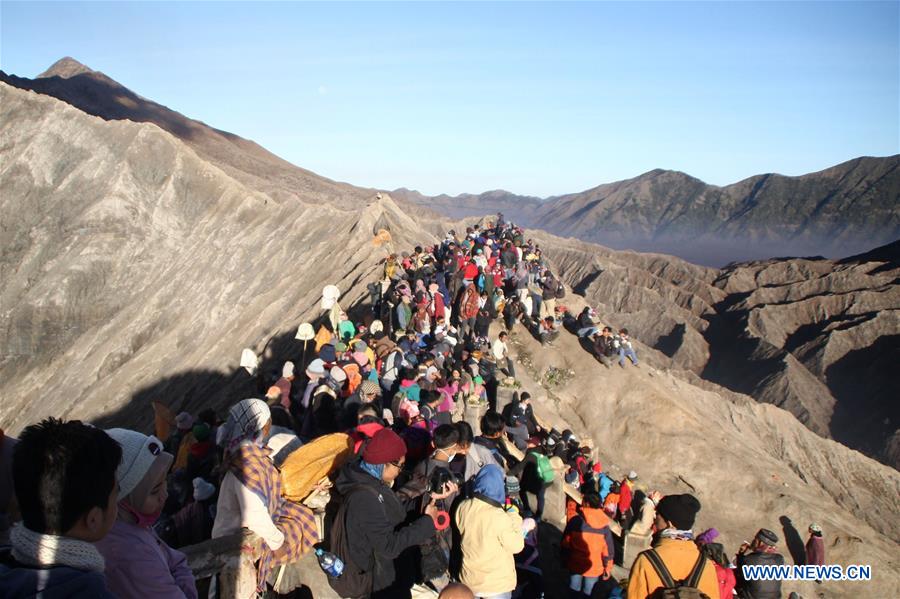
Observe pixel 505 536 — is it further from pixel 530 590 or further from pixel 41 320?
pixel 41 320

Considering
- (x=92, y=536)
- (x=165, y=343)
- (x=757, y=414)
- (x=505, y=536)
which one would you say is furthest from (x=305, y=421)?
(x=757, y=414)

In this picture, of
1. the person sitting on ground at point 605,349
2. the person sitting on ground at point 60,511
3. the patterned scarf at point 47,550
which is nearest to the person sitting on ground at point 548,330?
the person sitting on ground at point 605,349

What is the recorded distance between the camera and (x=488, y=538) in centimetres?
441

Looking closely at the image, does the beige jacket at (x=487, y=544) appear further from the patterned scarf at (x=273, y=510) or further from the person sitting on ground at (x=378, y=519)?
the patterned scarf at (x=273, y=510)

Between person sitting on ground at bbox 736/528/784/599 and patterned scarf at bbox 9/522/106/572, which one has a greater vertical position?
patterned scarf at bbox 9/522/106/572

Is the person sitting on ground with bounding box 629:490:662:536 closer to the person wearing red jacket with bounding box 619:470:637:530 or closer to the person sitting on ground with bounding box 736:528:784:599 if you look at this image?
the person wearing red jacket with bounding box 619:470:637:530

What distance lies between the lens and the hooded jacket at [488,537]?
4.41 meters

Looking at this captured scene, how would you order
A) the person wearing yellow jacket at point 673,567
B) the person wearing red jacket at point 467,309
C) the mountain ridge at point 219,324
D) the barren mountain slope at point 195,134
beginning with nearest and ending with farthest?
the person wearing yellow jacket at point 673,567, the person wearing red jacket at point 467,309, the mountain ridge at point 219,324, the barren mountain slope at point 195,134

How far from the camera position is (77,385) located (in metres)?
27.9

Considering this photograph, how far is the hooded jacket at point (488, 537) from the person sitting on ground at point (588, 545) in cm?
154

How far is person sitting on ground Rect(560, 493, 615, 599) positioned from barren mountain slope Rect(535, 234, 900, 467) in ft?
132

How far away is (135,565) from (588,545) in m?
4.61

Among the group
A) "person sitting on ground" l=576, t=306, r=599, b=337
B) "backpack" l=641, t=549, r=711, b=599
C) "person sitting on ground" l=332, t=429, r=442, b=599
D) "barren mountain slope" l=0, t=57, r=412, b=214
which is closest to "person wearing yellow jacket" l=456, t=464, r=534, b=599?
"person sitting on ground" l=332, t=429, r=442, b=599

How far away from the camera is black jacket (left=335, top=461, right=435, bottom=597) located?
161 inches
